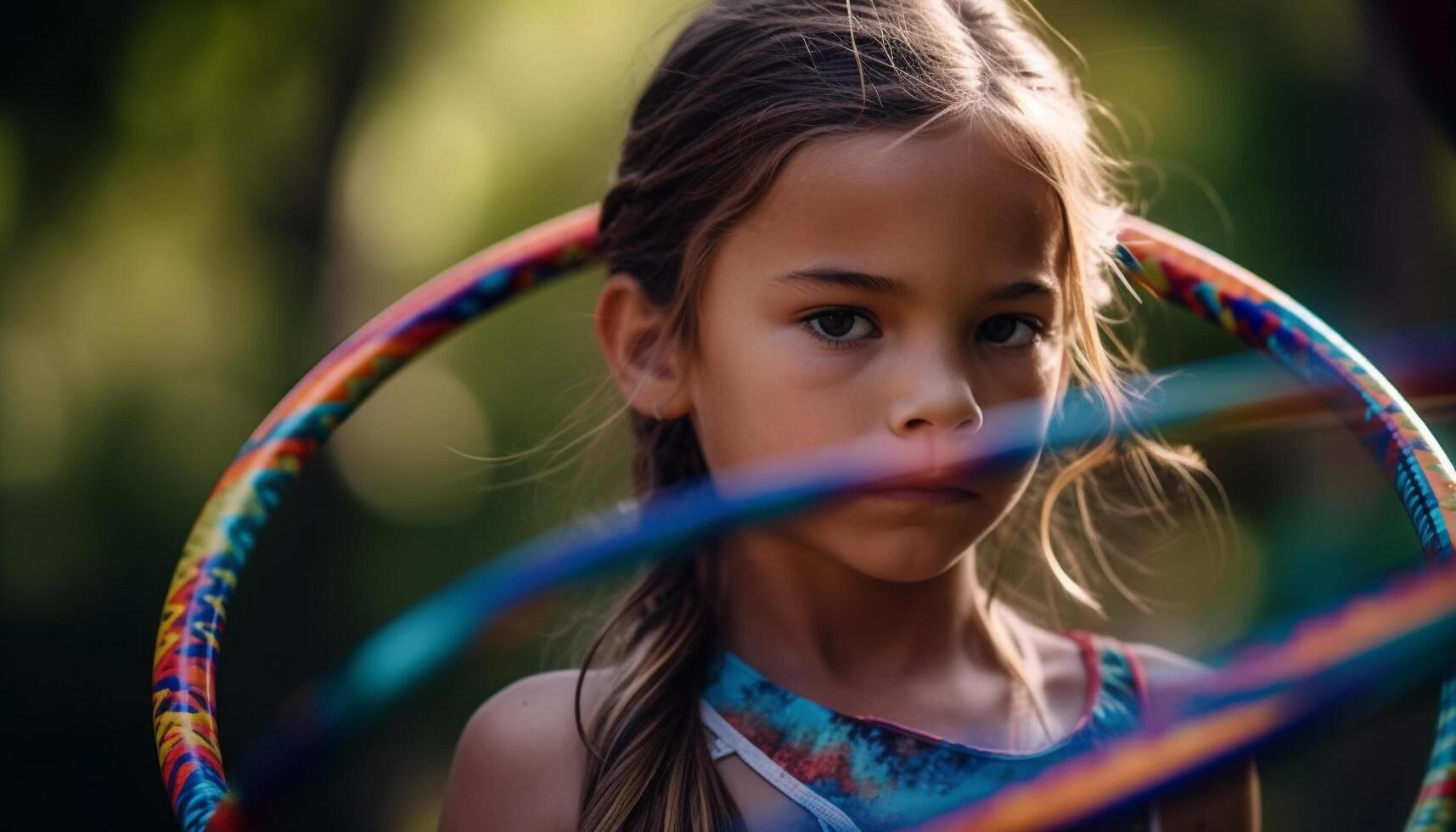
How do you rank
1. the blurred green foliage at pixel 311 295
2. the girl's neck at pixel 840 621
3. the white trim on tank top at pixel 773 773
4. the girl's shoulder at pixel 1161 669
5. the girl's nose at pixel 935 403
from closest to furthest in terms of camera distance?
the girl's nose at pixel 935 403 < the white trim on tank top at pixel 773 773 < the girl's neck at pixel 840 621 < the girl's shoulder at pixel 1161 669 < the blurred green foliage at pixel 311 295

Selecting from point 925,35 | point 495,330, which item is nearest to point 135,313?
point 495,330

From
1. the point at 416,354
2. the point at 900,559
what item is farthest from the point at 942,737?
the point at 416,354

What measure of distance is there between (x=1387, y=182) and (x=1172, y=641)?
3.50ft

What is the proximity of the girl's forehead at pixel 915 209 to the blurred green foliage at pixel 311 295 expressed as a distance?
1.77 meters

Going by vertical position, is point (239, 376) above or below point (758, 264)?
below

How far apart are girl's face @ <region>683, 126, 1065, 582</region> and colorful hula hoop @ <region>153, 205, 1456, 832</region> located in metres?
0.09

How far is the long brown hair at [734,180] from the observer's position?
1.19 m

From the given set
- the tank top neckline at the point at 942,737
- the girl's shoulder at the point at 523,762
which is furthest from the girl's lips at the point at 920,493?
the girl's shoulder at the point at 523,762

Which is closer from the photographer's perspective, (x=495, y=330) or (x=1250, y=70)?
(x=1250, y=70)

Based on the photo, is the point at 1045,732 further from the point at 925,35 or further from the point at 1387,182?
the point at 1387,182

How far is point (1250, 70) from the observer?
370cm

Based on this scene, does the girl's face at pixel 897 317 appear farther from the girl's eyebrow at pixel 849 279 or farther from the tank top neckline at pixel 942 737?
the tank top neckline at pixel 942 737

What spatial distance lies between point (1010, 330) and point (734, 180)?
0.27 metres

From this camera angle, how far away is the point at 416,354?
148 centimetres
